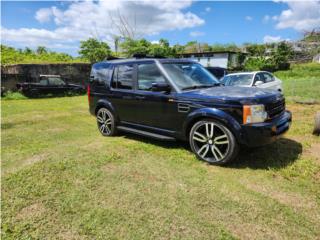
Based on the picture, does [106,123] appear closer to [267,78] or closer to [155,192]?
[155,192]

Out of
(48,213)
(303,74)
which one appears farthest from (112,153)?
A: (303,74)

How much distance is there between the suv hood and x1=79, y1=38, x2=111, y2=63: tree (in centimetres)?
1884

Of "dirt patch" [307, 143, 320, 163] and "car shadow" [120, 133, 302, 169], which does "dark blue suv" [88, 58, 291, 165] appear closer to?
"car shadow" [120, 133, 302, 169]

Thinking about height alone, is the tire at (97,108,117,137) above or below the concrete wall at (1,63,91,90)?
below

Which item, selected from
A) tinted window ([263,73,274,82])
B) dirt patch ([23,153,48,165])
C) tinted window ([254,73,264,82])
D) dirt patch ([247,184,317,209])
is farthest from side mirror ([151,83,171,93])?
tinted window ([263,73,274,82])

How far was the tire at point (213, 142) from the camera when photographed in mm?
3775

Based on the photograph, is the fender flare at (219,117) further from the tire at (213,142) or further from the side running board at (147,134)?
the side running board at (147,134)

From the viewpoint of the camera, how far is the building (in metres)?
33.1

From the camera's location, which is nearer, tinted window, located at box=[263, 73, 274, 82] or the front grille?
the front grille

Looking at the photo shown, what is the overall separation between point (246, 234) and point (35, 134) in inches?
217

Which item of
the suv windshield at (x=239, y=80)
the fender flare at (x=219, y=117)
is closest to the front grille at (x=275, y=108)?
the fender flare at (x=219, y=117)

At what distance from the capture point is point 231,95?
3844 millimetres

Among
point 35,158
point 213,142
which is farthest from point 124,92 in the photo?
point 213,142

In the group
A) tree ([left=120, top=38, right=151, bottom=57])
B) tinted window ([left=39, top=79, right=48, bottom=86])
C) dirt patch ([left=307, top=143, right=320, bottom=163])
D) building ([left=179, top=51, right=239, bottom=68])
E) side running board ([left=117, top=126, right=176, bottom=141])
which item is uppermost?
tree ([left=120, top=38, right=151, bottom=57])
